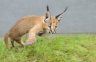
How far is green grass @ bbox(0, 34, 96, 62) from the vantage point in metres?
5.50

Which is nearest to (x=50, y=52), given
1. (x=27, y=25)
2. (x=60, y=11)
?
(x=27, y=25)

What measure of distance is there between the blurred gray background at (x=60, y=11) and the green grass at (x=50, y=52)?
1.61 meters

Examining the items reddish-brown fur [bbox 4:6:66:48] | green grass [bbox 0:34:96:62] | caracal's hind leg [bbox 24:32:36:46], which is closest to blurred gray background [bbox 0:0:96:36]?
green grass [bbox 0:34:96:62]

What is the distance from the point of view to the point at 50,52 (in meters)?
5.62

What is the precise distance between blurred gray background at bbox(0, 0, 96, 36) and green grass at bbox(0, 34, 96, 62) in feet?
5.27

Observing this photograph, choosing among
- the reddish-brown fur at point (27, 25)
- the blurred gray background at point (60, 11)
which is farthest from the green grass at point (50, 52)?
the blurred gray background at point (60, 11)

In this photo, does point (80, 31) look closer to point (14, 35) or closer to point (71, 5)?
point (71, 5)

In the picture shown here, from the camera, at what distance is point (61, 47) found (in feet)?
19.5

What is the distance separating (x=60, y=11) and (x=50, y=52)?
2.33 meters

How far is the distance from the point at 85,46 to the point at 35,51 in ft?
3.17

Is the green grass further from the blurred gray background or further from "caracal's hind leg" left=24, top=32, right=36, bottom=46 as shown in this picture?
the blurred gray background

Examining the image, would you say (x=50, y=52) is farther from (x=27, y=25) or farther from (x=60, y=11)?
(x=60, y=11)

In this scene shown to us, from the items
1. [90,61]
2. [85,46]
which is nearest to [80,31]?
[85,46]

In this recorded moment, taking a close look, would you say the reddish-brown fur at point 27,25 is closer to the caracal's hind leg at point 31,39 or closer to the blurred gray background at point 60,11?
the caracal's hind leg at point 31,39
